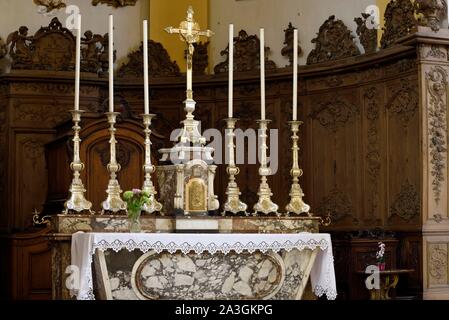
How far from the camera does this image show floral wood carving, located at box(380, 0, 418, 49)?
11.3m

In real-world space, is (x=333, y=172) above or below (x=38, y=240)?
above

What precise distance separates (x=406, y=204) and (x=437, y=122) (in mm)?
1038

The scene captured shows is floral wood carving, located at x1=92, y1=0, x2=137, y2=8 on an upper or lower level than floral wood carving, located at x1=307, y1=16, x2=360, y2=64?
upper

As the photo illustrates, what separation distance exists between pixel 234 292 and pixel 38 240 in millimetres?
3638

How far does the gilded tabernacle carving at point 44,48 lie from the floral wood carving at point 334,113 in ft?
11.6

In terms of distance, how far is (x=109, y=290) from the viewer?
27.2 ft

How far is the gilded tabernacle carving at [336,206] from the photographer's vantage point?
483 inches

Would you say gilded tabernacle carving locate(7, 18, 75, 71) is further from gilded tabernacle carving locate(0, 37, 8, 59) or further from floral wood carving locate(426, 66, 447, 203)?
floral wood carving locate(426, 66, 447, 203)

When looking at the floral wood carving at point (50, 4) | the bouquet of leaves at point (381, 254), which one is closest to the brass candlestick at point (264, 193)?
the bouquet of leaves at point (381, 254)

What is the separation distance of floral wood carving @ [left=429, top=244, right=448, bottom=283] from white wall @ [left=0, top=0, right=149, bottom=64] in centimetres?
561

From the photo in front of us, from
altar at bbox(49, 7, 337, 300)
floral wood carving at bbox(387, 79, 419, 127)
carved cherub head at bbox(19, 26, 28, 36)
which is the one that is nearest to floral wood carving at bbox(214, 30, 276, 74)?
floral wood carving at bbox(387, 79, 419, 127)

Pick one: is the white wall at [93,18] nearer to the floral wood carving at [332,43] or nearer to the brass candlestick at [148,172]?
the floral wood carving at [332,43]

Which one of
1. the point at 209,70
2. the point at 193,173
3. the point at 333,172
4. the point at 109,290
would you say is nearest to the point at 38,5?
the point at 209,70

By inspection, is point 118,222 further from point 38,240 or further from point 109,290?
point 38,240
